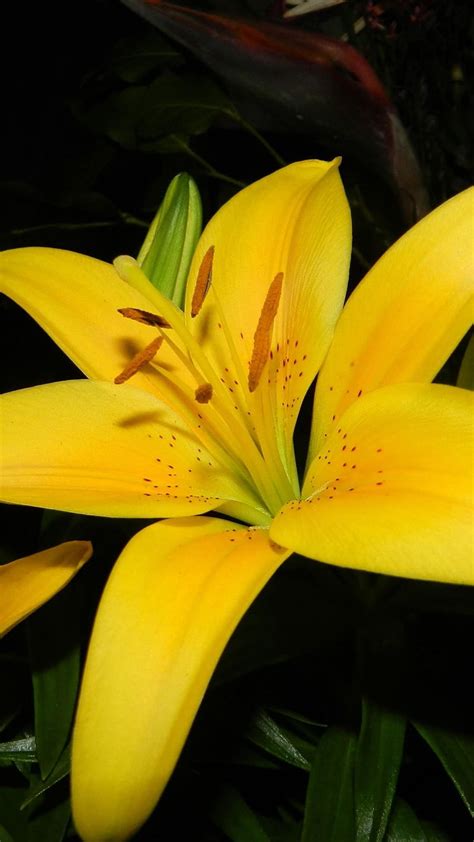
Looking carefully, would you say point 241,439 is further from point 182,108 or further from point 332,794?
point 182,108

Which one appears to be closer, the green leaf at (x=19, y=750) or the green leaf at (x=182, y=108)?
the green leaf at (x=19, y=750)

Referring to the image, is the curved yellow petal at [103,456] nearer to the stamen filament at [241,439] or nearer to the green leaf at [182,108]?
the stamen filament at [241,439]

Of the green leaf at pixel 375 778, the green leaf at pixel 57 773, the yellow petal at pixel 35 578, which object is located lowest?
the green leaf at pixel 375 778

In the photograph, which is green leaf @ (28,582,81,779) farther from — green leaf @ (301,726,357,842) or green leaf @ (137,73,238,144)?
green leaf @ (137,73,238,144)

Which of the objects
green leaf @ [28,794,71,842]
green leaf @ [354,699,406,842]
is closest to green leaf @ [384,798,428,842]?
green leaf @ [354,699,406,842]

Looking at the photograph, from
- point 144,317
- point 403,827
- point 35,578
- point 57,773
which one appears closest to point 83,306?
point 144,317

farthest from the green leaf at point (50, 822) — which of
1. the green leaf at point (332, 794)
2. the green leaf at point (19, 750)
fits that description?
the green leaf at point (332, 794)

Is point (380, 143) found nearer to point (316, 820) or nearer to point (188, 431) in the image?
point (188, 431)
